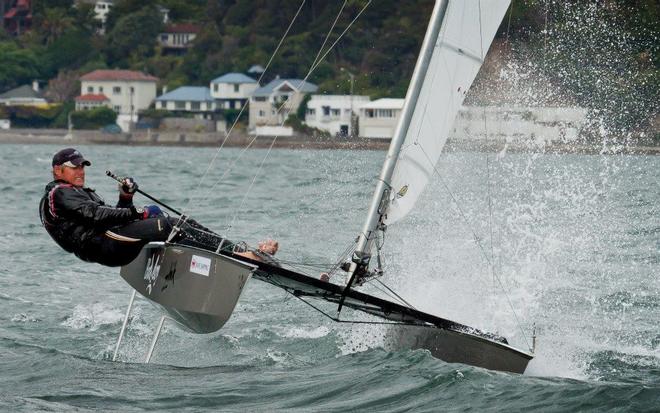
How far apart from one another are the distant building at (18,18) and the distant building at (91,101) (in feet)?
62.4

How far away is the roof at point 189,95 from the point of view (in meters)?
65.6

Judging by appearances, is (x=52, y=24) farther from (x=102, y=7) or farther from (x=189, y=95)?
(x=189, y=95)

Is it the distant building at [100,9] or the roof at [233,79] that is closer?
the roof at [233,79]

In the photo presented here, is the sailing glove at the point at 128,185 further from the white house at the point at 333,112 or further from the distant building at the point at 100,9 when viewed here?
the distant building at the point at 100,9

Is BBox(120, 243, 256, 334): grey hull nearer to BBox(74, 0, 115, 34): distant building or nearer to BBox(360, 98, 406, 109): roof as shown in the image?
BBox(360, 98, 406, 109): roof

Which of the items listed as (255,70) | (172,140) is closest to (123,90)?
(255,70)

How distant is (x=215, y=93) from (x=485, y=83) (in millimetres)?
27561

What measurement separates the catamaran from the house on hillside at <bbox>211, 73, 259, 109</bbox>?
58.5 metres

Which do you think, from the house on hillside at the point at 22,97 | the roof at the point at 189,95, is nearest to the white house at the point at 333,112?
the roof at the point at 189,95

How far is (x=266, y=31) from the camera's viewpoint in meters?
69.4

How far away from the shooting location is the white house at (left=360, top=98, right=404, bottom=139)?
168 ft

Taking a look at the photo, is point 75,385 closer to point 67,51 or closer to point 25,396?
point 25,396

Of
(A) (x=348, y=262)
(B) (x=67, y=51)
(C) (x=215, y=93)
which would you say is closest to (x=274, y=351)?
(A) (x=348, y=262)

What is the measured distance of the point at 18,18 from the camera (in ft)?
280
